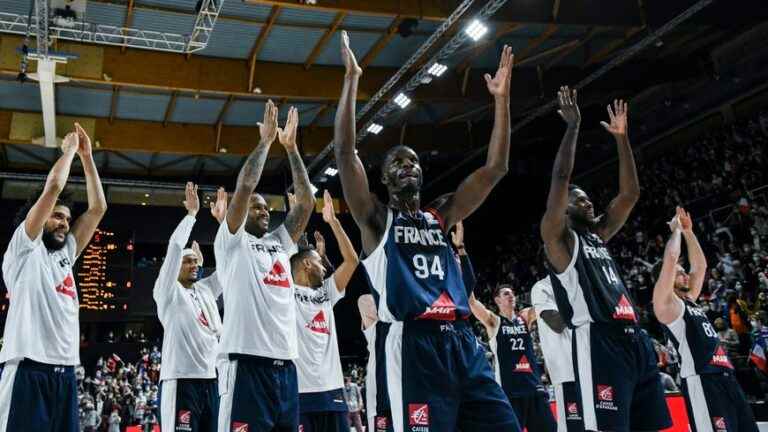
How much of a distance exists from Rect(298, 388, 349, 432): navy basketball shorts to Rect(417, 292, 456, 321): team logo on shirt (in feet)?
8.03

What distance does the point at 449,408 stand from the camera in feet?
10.1

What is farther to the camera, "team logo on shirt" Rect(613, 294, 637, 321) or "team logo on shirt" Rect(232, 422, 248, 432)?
"team logo on shirt" Rect(613, 294, 637, 321)

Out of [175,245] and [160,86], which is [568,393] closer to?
[175,245]

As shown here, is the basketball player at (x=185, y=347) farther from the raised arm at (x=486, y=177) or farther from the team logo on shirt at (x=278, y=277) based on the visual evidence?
the raised arm at (x=486, y=177)

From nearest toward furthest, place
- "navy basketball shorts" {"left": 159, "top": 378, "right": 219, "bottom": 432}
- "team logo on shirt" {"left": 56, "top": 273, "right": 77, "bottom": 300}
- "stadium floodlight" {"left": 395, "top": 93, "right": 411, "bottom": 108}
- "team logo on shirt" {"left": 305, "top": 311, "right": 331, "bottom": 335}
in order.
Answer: "team logo on shirt" {"left": 56, "top": 273, "right": 77, "bottom": 300}
"navy basketball shorts" {"left": 159, "top": 378, "right": 219, "bottom": 432}
"team logo on shirt" {"left": 305, "top": 311, "right": 331, "bottom": 335}
"stadium floodlight" {"left": 395, "top": 93, "right": 411, "bottom": 108}

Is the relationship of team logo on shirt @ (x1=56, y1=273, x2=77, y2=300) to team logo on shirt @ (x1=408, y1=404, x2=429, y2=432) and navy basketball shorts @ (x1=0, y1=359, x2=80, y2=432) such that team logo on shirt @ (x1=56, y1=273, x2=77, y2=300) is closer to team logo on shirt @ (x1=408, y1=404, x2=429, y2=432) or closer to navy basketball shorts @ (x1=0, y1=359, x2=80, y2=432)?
navy basketball shorts @ (x1=0, y1=359, x2=80, y2=432)

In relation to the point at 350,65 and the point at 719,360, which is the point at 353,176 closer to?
the point at 350,65

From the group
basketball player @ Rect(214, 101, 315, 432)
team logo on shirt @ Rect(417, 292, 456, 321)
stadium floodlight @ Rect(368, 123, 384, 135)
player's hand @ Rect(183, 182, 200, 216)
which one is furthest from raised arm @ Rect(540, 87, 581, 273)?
stadium floodlight @ Rect(368, 123, 384, 135)

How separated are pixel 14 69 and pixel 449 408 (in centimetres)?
1309

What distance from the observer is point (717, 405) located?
5070mm

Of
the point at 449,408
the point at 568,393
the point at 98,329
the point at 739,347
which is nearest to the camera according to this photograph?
the point at 449,408

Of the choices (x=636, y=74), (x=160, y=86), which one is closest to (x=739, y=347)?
(x=636, y=74)

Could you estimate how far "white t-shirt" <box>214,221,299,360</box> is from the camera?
430 cm

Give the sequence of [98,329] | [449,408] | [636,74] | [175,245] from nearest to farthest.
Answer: [449,408], [175,245], [636,74], [98,329]
